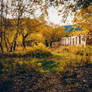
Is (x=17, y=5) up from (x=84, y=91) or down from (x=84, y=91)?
up

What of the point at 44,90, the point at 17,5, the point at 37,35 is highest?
the point at 17,5

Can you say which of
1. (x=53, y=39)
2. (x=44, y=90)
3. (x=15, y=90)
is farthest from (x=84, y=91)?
(x=53, y=39)

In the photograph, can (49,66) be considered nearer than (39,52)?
Yes

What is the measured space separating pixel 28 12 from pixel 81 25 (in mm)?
3967

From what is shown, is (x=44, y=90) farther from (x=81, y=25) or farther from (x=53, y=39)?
(x=53, y=39)

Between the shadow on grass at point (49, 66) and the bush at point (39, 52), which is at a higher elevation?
the bush at point (39, 52)

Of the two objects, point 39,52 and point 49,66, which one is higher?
point 39,52

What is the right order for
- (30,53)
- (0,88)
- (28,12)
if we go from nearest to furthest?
(0,88) < (28,12) < (30,53)

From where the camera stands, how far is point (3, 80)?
3.06 m

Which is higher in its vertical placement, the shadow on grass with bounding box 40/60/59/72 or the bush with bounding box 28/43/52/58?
the bush with bounding box 28/43/52/58

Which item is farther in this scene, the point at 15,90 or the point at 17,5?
the point at 17,5

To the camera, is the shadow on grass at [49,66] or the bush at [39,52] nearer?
the shadow on grass at [49,66]

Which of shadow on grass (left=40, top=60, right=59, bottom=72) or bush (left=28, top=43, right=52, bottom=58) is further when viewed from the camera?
bush (left=28, top=43, right=52, bottom=58)

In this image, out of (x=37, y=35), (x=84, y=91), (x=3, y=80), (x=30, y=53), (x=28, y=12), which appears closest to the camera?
(x=84, y=91)
